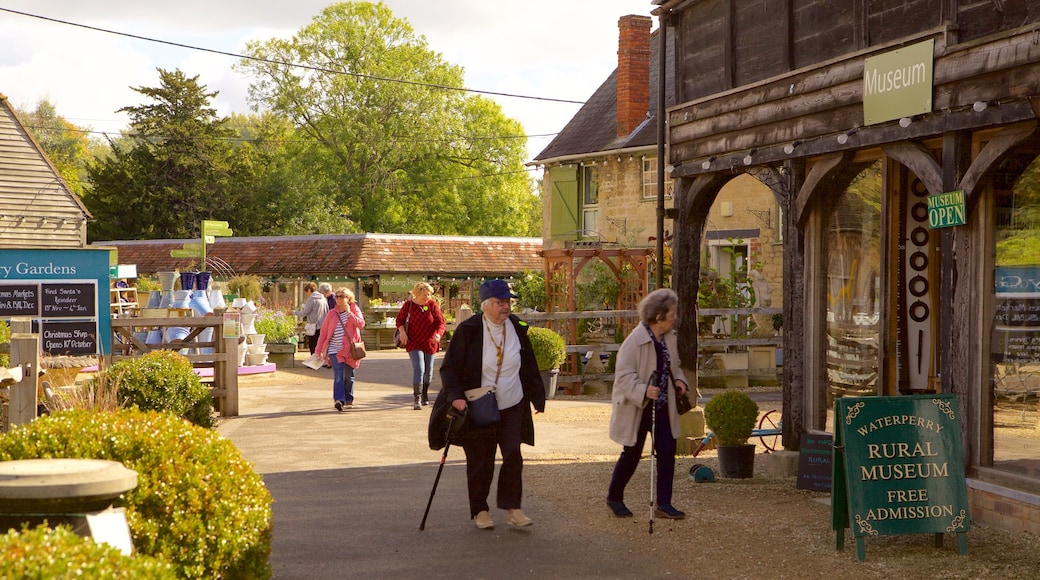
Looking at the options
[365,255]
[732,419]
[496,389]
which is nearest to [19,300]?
[496,389]

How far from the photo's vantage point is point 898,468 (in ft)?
25.2

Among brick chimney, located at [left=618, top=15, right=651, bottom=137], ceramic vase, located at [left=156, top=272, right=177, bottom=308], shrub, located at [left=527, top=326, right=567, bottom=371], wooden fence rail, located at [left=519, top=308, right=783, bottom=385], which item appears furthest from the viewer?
brick chimney, located at [left=618, top=15, right=651, bottom=137]

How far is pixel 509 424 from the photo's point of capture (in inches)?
340

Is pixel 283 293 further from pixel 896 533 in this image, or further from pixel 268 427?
pixel 896 533

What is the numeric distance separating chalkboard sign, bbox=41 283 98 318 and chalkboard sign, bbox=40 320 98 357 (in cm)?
11

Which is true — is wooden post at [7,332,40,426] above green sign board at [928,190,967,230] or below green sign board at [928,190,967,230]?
below

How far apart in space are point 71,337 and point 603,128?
21.7 metres

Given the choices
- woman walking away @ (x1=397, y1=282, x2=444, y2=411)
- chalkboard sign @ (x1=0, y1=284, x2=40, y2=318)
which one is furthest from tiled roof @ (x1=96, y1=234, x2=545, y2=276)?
chalkboard sign @ (x1=0, y1=284, x2=40, y2=318)

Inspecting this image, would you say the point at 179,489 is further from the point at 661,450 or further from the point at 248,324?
the point at 248,324

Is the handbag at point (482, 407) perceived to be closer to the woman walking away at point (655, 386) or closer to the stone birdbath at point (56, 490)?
the woman walking away at point (655, 386)

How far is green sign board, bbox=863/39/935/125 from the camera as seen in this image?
353 inches

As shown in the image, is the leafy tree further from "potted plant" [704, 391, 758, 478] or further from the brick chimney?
"potted plant" [704, 391, 758, 478]

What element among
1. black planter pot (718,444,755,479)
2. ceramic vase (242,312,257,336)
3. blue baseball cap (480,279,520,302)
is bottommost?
black planter pot (718,444,755,479)

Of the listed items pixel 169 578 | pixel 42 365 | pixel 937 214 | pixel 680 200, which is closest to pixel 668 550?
pixel 937 214
